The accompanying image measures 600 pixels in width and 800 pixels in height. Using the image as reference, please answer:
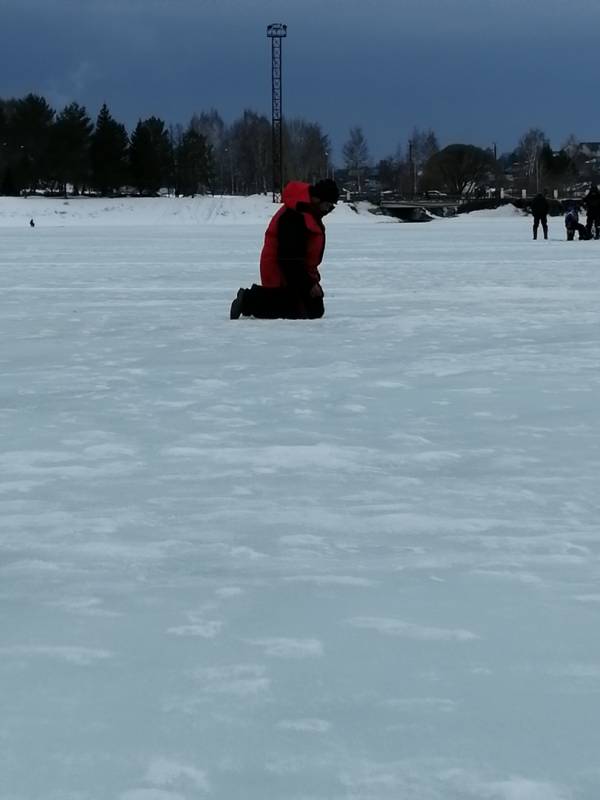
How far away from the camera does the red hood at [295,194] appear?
9945mm

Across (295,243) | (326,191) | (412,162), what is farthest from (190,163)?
(326,191)

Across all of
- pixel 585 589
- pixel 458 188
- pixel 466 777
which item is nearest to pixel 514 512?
pixel 585 589

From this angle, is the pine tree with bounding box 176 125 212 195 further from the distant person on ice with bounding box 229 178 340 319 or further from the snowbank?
the distant person on ice with bounding box 229 178 340 319

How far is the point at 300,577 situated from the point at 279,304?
7.42 metres

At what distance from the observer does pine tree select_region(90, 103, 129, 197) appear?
96875mm

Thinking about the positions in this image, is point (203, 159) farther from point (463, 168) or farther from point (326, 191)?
point (326, 191)

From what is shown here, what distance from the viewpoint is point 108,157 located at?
96875 mm

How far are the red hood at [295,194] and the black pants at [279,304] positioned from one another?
2.33 feet

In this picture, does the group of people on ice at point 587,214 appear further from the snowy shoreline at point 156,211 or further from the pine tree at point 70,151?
the pine tree at point 70,151

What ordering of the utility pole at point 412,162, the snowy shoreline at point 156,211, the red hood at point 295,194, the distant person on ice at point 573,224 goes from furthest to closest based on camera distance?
the utility pole at point 412,162 → the snowy shoreline at point 156,211 → the distant person on ice at point 573,224 → the red hood at point 295,194

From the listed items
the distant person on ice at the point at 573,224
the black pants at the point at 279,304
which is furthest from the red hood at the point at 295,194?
the distant person on ice at the point at 573,224

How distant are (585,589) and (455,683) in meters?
0.71

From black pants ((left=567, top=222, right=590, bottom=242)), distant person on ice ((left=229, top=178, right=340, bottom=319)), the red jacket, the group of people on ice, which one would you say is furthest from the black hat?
black pants ((left=567, top=222, right=590, bottom=242))

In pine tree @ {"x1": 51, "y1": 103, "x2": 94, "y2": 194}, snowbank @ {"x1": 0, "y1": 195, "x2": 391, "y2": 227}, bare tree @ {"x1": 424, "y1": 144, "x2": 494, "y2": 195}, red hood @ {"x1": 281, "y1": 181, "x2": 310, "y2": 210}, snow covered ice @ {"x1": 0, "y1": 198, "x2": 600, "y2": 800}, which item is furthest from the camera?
bare tree @ {"x1": 424, "y1": 144, "x2": 494, "y2": 195}
